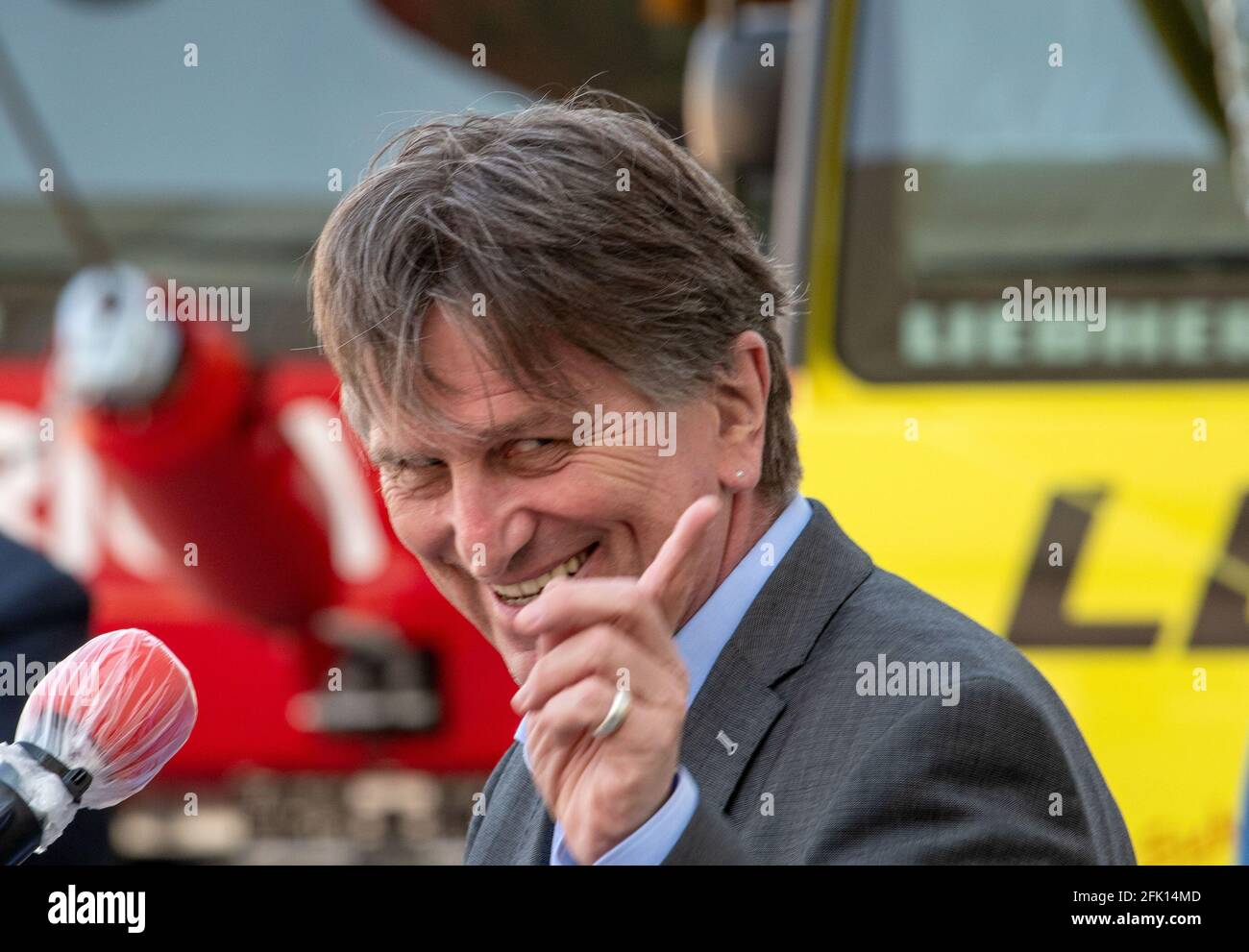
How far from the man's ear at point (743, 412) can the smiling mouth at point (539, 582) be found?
0.48 feet

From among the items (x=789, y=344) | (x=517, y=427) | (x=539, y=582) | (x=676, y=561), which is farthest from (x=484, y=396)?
(x=789, y=344)

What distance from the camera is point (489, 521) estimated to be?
1.45 metres

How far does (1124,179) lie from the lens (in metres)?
3.27

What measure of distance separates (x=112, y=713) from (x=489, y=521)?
377mm

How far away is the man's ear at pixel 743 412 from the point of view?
1568 millimetres

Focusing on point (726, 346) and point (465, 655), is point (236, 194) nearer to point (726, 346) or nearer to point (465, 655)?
point (465, 655)

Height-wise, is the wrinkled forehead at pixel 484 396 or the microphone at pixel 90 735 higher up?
the wrinkled forehead at pixel 484 396

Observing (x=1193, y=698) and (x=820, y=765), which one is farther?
(x=1193, y=698)

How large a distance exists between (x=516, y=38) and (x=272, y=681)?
1653 millimetres

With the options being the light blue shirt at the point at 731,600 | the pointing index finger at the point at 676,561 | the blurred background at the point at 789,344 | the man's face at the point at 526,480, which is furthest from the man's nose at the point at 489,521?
the blurred background at the point at 789,344

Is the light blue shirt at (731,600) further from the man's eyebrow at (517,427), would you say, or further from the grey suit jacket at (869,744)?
the man's eyebrow at (517,427)

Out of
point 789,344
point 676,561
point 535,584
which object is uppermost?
point 676,561

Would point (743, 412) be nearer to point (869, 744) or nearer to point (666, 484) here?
point (666, 484)
